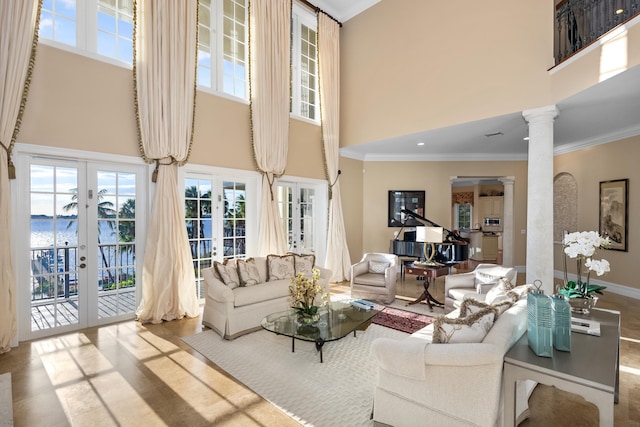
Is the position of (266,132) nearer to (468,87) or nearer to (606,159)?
(468,87)

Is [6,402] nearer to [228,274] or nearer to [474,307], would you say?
[228,274]

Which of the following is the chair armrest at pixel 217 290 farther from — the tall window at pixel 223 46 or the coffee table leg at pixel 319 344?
the tall window at pixel 223 46

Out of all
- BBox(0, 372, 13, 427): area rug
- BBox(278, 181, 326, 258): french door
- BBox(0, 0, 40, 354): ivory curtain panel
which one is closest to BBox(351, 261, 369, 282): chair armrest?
BBox(278, 181, 326, 258): french door

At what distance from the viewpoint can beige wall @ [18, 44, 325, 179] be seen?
14.1 ft

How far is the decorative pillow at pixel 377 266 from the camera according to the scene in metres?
6.46

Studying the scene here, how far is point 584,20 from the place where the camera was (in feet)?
16.7

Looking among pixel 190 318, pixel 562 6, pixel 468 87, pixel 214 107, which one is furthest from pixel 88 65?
pixel 562 6

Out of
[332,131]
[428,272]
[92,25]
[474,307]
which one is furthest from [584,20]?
[92,25]

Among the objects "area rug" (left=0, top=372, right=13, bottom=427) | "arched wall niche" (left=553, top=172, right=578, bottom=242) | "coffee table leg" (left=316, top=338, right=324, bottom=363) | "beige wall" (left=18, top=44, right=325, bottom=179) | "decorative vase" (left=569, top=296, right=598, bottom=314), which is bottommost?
"area rug" (left=0, top=372, right=13, bottom=427)

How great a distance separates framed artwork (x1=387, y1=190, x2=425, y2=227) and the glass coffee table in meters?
Result: 5.03

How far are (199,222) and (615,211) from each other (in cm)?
894

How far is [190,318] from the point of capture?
5309mm

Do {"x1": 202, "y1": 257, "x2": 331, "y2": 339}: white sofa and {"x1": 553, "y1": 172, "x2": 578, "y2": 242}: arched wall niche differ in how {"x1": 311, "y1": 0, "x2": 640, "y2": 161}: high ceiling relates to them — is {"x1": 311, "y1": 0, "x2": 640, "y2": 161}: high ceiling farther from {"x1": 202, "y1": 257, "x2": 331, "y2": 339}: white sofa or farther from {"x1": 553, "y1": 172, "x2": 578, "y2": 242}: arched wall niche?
{"x1": 202, "y1": 257, "x2": 331, "y2": 339}: white sofa

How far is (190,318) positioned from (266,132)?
386cm
